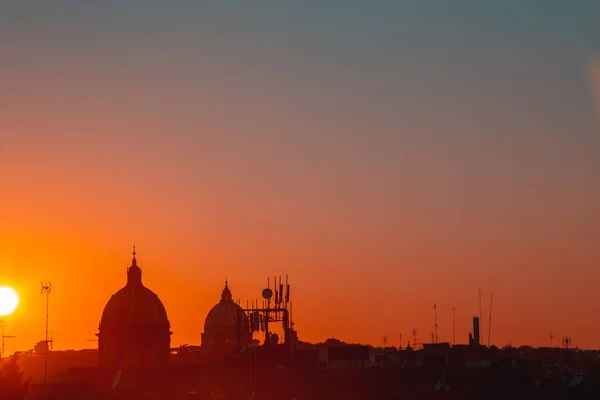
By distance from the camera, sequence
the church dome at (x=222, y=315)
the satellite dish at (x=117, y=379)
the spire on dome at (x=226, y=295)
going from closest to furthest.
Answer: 1. the satellite dish at (x=117, y=379)
2. the church dome at (x=222, y=315)
3. the spire on dome at (x=226, y=295)

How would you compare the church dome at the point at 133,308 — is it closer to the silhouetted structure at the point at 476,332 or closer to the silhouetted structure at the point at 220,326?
the silhouetted structure at the point at 220,326

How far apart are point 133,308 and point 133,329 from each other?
2323mm

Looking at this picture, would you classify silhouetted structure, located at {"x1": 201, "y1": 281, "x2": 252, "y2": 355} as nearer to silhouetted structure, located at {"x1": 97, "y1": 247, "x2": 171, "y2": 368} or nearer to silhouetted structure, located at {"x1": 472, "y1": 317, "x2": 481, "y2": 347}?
silhouetted structure, located at {"x1": 97, "y1": 247, "x2": 171, "y2": 368}

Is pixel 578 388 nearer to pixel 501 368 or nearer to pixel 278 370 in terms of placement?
pixel 501 368

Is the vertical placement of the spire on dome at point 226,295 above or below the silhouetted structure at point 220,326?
above

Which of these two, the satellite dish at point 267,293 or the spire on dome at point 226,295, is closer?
the satellite dish at point 267,293

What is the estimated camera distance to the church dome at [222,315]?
180 metres

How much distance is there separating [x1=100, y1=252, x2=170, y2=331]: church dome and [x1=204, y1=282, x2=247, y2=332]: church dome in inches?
697

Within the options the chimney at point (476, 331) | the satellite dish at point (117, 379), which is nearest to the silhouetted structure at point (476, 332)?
the chimney at point (476, 331)

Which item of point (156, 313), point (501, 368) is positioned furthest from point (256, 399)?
point (156, 313)

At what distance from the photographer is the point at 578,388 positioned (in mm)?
101625

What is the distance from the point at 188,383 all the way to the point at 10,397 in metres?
38.6

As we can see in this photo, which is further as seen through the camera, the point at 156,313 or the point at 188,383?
the point at 156,313

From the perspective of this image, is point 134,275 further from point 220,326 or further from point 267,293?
point 267,293
